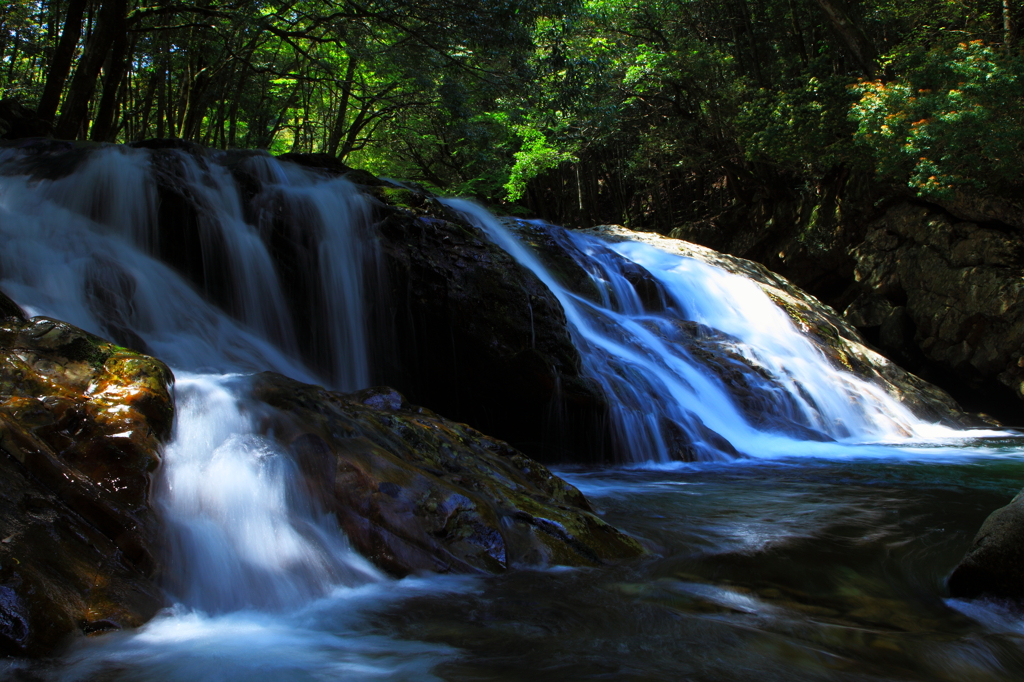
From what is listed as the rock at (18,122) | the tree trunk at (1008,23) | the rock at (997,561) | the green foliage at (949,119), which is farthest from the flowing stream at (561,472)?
the tree trunk at (1008,23)

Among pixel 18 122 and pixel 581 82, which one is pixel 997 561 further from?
pixel 18 122

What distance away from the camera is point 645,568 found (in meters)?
3.67

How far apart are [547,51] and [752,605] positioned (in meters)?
12.9

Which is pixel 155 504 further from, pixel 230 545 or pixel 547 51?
pixel 547 51

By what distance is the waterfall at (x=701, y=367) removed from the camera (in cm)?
804

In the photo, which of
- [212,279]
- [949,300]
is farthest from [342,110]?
[949,300]

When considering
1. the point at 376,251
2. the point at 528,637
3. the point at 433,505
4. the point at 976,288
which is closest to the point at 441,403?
the point at 376,251

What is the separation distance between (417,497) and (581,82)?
34.9 ft

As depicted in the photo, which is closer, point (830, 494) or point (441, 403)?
point (830, 494)

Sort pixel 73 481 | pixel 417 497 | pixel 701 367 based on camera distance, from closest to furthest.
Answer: pixel 73 481 < pixel 417 497 < pixel 701 367

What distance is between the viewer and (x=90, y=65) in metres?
10.4

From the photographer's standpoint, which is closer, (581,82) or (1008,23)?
(581,82)

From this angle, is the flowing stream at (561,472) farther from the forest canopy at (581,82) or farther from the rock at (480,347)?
the forest canopy at (581,82)

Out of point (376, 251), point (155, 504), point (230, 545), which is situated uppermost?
point (376, 251)
